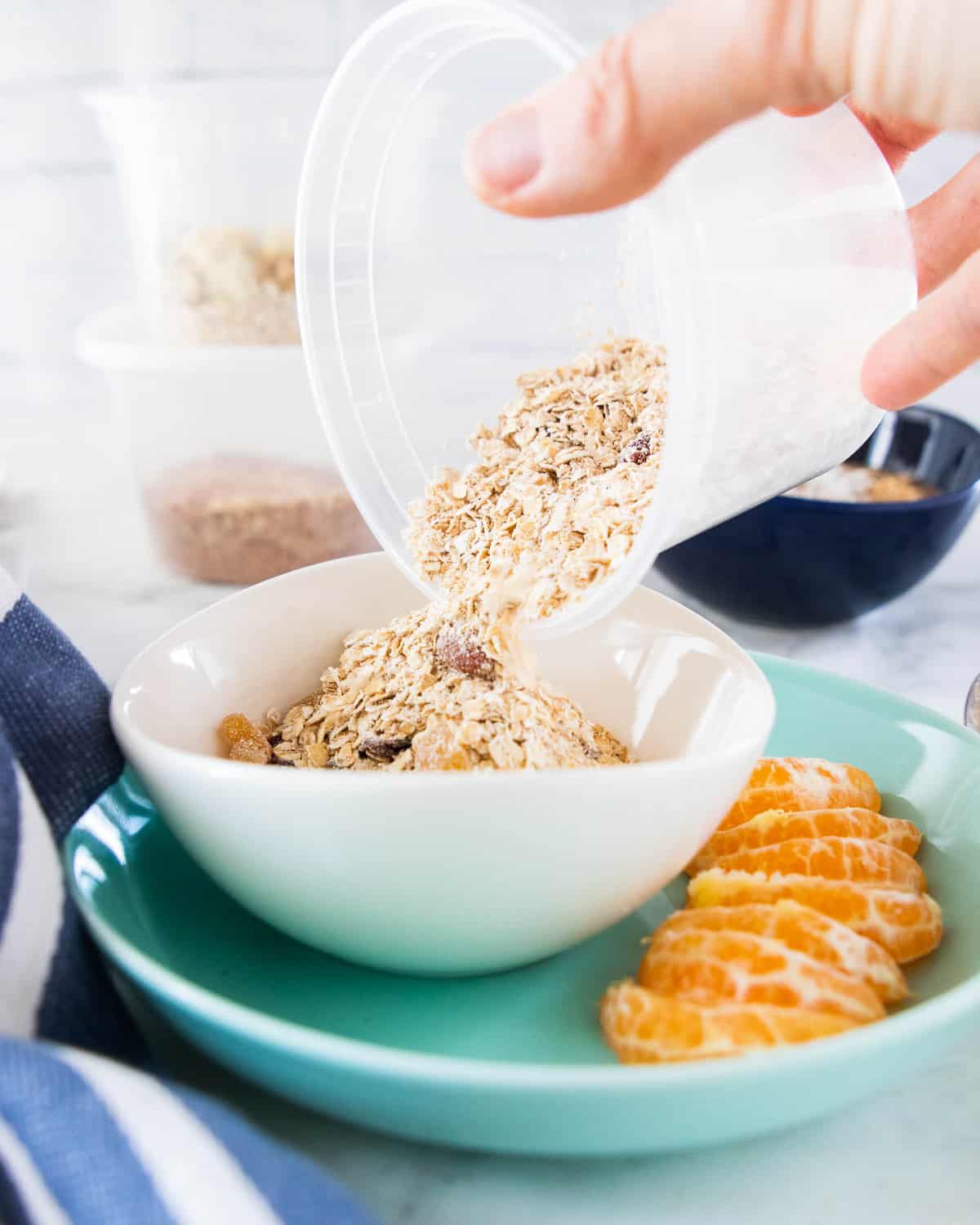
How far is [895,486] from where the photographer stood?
1.26m

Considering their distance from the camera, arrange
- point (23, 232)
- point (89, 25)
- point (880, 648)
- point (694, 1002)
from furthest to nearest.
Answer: point (23, 232) < point (89, 25) < point (880, 648) < point (694, 1002)

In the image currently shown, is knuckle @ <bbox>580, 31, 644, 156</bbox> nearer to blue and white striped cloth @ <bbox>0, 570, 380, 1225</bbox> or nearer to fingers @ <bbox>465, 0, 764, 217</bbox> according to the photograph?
fingers @ <bbox>465, 0, 764, 217</bbox>

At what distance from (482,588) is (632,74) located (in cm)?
32

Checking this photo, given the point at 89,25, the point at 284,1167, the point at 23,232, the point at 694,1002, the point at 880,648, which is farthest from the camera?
the point at 23,232

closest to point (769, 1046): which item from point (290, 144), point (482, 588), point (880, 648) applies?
point (482, 588)

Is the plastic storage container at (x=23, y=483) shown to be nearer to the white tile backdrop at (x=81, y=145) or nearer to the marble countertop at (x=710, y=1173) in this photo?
the white tile backdrop at (x=81, y=145)

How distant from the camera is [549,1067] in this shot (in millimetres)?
511

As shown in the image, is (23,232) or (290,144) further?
(23,232)

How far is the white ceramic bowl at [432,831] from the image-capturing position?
0.55 m

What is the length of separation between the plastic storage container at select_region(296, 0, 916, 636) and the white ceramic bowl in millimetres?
130

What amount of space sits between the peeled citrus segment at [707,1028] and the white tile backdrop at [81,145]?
4.42ft

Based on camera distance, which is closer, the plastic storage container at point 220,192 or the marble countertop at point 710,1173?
the marble countertop at point 710,1173

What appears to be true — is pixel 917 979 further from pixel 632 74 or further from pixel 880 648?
pixel 880 648

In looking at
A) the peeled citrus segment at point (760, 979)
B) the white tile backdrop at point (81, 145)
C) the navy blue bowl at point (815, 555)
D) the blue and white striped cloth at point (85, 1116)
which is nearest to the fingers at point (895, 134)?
the navy blue bowl at point (815, 555)
